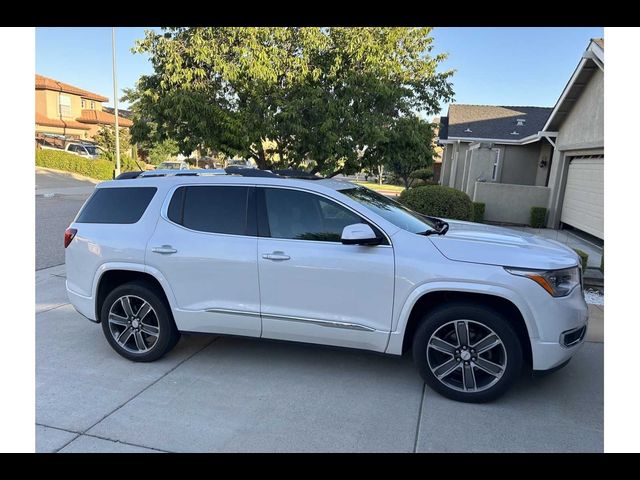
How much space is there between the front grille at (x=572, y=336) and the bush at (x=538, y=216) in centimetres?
1105

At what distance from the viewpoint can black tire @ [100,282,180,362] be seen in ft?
14.1

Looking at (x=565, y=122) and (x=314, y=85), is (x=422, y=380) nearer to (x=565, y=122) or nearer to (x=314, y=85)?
(x=314, y=85)

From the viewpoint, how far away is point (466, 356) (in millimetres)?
3609

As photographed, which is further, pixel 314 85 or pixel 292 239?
pixel 314 85

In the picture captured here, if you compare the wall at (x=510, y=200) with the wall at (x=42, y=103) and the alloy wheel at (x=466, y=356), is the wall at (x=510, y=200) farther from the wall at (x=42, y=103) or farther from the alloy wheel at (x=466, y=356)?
the wall at (x=42, y=103)

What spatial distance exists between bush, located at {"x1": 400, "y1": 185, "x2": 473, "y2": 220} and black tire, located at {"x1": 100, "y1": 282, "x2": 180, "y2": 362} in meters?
7.21

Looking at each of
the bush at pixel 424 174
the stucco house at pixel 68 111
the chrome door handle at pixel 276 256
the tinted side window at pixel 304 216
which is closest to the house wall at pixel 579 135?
the tinted side window at pixel 304 216

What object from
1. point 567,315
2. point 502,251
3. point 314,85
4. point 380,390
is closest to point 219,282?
point 380,390

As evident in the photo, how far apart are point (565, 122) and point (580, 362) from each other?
36.5 feet

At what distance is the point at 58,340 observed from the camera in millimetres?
4879

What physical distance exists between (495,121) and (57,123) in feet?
115

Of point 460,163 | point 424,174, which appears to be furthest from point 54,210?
point 424,174

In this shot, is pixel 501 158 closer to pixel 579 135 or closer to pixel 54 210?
pixel 579 135
